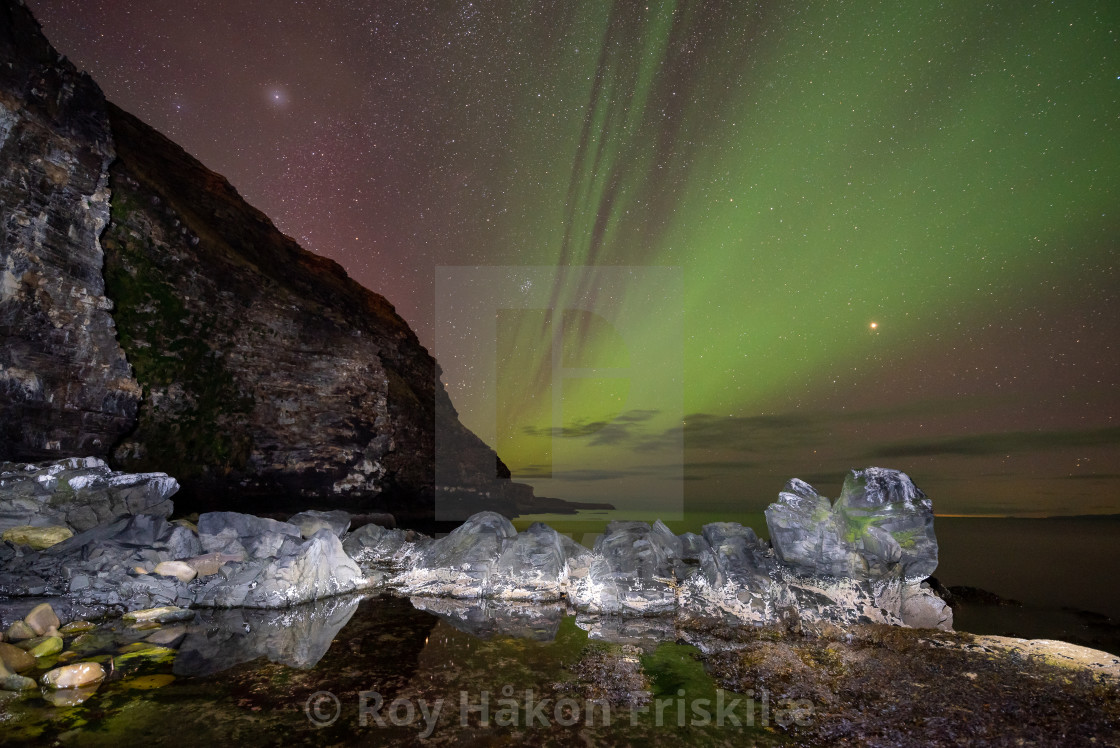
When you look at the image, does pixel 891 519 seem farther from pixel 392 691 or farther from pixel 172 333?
pixel 172 333

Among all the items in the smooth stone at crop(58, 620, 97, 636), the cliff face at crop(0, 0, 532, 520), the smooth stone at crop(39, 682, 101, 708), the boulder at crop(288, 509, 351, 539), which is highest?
the cliff face at crop(0, 0, 532, 520)

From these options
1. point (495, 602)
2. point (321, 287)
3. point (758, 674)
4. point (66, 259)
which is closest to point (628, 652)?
point (758, 674)

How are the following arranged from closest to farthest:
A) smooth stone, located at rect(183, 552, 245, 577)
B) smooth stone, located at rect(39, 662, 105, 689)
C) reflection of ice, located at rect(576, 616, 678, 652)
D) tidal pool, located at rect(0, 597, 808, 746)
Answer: tidal pool, located at rect(0, 597, 808, 746)
smooth stone, located at rect(39, 662, 105, 689)
reflection of ice, located at rect(576, 616, 678, 652)
smooth stone, located at rect(183, 552, 245, 577)

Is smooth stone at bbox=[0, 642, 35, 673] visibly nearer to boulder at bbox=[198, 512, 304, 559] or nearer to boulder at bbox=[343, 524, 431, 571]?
boulder at bbox=[198, 512, 304, 559]

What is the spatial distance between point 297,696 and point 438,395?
37325mm

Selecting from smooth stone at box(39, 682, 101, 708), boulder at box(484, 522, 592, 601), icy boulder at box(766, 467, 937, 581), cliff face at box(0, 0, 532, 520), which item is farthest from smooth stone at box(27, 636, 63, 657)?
icy boulder at box(766, 467, 937, 581)

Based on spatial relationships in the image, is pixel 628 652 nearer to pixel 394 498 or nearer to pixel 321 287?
pixel 394 498

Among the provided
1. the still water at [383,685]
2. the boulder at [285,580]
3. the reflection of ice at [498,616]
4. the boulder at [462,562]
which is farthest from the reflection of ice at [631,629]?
the boulder at [285,580]

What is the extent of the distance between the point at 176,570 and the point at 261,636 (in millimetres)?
3760

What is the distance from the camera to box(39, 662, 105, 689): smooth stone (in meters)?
4.96

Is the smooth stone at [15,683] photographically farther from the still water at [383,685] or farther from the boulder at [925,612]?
the boulder at [925,612]

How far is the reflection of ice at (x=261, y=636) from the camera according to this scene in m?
5.86

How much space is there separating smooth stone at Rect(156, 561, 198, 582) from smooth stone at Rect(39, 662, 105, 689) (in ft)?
14.0

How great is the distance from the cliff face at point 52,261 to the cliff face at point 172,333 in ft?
0.13
